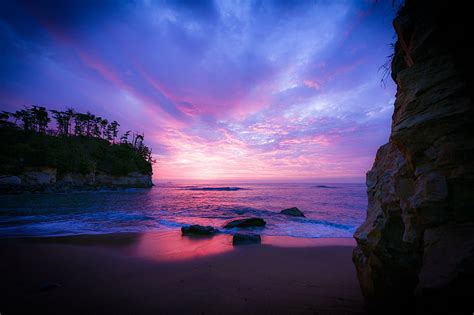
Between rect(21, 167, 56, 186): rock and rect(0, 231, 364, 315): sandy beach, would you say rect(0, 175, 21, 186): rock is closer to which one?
rect(21, 167, 56, 186): rock

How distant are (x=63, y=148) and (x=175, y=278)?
71.6 meters

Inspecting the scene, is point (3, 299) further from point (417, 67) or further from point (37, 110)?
point (37, 110)

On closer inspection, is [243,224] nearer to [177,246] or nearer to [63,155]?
[177,246]

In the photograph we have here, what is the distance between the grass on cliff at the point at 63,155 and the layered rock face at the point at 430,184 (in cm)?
6446

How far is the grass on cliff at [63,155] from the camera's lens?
→ 42250 mm

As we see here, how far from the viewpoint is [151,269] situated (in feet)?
18.3

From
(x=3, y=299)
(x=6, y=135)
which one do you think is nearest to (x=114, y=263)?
(x=3, y=299)

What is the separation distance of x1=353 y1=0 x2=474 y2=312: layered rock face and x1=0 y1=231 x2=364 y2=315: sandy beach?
4.76 feet

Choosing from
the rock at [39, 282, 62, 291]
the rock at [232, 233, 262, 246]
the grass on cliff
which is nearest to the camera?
the rock at [39, 282, 62, 291]

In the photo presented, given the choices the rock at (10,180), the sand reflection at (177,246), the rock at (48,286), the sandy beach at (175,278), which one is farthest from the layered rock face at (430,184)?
the rock at (10,180)

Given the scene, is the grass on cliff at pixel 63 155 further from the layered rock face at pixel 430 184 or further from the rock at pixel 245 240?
the layered rock face at pixel 430 184

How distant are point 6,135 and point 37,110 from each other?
77.3 feet

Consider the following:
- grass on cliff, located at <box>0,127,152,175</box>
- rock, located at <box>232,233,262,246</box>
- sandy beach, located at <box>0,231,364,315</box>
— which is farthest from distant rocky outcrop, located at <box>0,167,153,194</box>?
rock, located at <box>232,233,262,246</box>

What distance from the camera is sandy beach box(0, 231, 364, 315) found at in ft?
12.3
